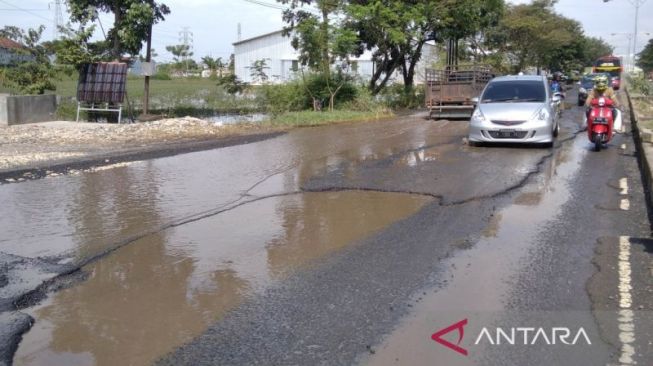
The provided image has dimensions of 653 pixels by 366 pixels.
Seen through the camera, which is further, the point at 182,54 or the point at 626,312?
the point at 182,54

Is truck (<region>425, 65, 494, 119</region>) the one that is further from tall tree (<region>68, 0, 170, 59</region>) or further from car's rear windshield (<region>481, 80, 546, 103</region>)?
tall tree (<region>68, 0, 170, 59</region>)

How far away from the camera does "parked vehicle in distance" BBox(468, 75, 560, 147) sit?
42.6ft

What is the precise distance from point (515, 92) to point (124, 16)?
1261cm

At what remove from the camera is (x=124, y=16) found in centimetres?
1988

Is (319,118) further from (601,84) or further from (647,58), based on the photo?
(647,58)

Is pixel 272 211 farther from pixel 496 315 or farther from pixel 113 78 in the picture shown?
pixel 113 78

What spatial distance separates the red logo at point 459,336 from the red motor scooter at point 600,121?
967 centimetres

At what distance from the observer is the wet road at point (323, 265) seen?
4.09 metres

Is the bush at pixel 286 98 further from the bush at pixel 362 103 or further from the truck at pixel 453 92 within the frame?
the truck at pixel 453 92

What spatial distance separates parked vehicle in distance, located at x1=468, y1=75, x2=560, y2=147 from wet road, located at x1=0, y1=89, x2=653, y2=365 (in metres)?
2.28

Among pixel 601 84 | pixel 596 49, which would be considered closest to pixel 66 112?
pixel 601 84

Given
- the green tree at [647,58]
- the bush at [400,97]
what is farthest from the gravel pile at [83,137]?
the green tree at [647,58]

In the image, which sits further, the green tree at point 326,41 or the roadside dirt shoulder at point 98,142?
the green tree at point 326,41

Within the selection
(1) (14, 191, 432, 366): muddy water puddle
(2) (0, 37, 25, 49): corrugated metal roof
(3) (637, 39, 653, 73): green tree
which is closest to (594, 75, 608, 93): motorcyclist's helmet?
(1) (14, 191, 432, 366): muddy water puddle
